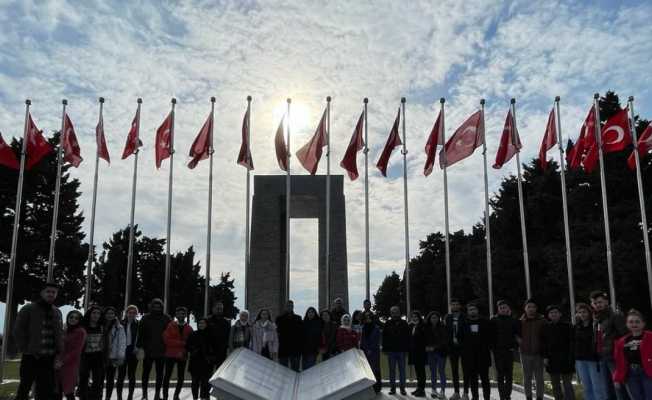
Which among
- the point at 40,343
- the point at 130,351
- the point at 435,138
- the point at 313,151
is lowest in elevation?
the point at 130,351

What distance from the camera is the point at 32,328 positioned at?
22.0 ft

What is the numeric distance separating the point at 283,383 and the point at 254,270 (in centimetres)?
1706

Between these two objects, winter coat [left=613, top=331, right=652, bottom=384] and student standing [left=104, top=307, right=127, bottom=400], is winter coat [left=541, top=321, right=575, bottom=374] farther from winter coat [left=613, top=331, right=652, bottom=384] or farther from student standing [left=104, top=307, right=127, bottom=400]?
student standing [left=104, top=307, right=127, bottom=400]

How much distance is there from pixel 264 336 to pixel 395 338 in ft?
7.69

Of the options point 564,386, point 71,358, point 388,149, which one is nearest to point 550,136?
point 388,149

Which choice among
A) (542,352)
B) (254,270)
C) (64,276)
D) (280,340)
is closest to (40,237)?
(64,276)

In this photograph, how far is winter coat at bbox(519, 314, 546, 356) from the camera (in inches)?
348

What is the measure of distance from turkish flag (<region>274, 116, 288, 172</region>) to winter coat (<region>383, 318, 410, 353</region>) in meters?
6.27

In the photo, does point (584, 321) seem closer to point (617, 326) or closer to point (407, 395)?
point (617, 326)

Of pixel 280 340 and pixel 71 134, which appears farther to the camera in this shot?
pixel 71 134

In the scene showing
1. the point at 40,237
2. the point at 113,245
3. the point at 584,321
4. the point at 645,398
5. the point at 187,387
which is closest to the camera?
the point at 645,398

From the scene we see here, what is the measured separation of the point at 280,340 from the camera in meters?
10.5

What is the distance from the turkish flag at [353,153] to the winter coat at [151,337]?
7.29 metres

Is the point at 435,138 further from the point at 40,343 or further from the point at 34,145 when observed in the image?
the point at 40,343
